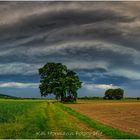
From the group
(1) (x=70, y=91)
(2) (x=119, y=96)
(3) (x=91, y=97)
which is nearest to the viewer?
(1) (x=70, y=91)

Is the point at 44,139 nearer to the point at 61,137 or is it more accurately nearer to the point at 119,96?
the point at 61,137

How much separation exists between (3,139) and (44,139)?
1.62 metres

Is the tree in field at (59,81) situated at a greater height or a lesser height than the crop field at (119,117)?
greater

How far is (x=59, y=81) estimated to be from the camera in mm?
103000

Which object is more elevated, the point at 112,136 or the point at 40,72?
the point at 40,72

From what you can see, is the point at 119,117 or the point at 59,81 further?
the point at 59,81

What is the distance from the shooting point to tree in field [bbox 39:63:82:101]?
3964 inches

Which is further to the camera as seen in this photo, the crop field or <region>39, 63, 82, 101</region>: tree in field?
<region>39, 63, 82, 101</region>: tree in field

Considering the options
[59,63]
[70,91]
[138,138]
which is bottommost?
[138,138]

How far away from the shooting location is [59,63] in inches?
4168

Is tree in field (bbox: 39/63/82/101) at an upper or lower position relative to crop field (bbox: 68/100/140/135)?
upper

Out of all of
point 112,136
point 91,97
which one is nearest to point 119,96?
point 91,97

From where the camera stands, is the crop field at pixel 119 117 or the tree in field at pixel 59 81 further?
the tree in field at pixel 59 81

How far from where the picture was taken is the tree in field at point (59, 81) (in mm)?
100688
